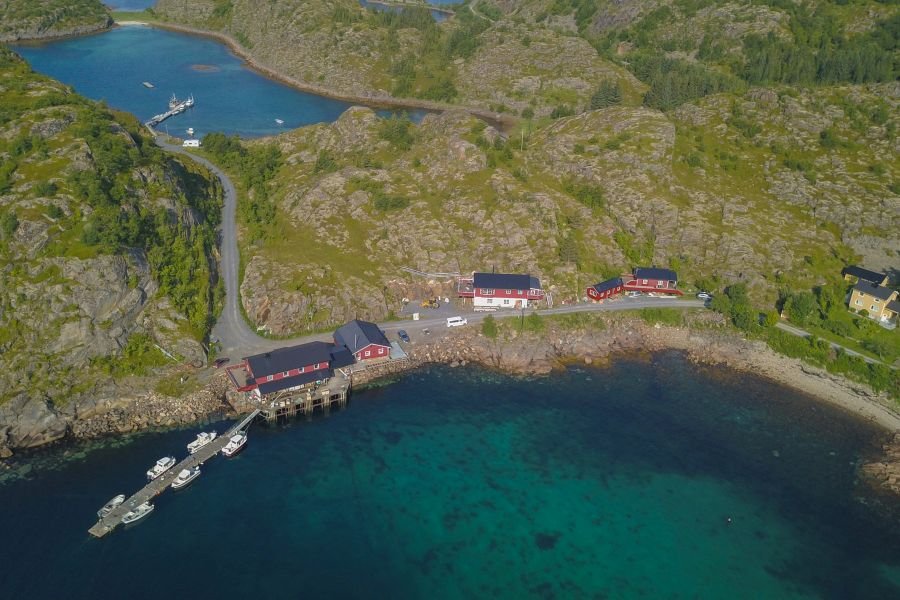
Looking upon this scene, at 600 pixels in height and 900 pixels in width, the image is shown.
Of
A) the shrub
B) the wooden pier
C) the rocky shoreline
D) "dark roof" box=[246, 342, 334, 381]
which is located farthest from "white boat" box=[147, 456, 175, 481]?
the shrub

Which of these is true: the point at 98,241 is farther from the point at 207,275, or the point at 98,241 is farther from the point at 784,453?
the point at 784,453

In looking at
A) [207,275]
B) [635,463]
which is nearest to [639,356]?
[635,463]

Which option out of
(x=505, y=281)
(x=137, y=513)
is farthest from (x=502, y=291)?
(x=137, y=513)

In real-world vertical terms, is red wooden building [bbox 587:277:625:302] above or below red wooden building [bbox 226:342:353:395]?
above

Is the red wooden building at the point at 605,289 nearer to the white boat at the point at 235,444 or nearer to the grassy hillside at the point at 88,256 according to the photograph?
the white boat at the point at 235,444

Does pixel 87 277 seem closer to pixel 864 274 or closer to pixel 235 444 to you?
pixel 235 444

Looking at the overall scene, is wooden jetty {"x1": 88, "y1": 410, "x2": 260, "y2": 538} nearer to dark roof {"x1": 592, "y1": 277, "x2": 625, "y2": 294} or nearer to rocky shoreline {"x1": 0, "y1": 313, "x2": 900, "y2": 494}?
rocky shoreline {"x1": 0, "y1": 313, "x2": 900, "y2": 494}

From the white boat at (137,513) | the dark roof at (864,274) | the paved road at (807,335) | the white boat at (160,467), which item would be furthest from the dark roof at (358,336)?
the dark roof at (864,274)
